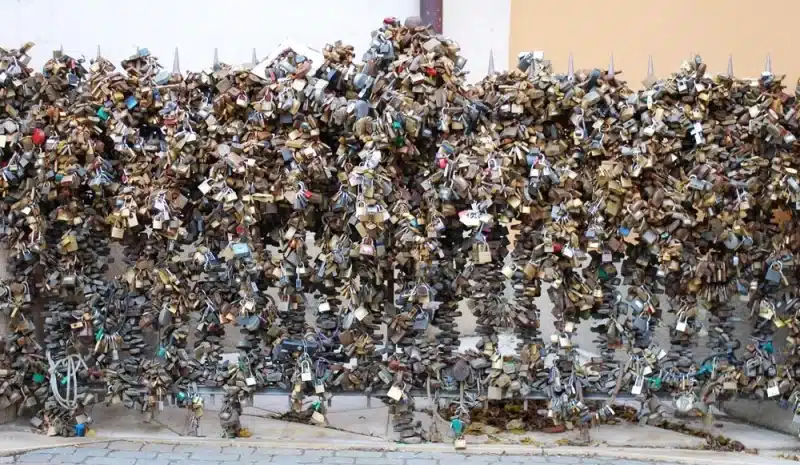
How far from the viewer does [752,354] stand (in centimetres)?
502

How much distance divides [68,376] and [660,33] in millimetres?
4776

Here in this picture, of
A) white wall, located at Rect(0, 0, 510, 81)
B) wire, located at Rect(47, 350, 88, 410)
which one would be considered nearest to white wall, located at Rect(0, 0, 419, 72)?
white wall, located at Rect(0, 0, 510, 81)

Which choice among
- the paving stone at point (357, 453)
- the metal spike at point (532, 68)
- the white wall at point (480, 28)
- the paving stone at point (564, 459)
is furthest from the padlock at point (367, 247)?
the white wall at point (480, 28)

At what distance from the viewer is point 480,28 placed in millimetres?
6949

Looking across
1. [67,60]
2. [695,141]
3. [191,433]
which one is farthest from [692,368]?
[67,60]

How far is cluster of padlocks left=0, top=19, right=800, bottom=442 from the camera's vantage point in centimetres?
478

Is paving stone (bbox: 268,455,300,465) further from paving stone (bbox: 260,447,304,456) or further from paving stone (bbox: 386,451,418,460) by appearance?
paving stone (bbox: 386,451,418,460)

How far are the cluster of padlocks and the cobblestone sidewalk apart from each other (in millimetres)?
229

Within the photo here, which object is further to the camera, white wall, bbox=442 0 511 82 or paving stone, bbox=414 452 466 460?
white wall, bbox=442 0 511 82

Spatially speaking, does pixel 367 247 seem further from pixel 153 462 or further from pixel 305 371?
pixel 153 462

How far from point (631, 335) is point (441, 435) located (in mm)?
1229

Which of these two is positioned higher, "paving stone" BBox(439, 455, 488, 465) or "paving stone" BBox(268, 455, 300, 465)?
"paving stone" BBox(439, 455, 488, 465)

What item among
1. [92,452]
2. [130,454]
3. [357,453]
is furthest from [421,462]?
[92,452]

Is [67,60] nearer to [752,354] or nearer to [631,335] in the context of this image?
[631,335]
